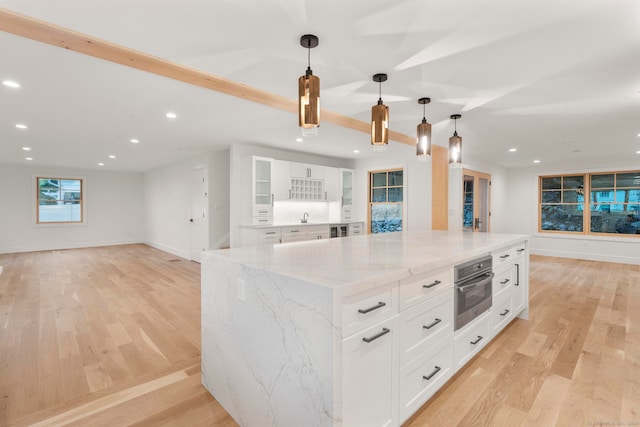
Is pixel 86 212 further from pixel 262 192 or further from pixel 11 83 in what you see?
pixel 11 83

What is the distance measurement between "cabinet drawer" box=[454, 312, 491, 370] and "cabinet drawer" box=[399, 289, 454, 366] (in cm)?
19

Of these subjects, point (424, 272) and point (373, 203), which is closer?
point (424, 272)

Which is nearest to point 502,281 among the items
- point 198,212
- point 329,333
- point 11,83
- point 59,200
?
point 329,333

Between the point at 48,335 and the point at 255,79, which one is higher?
the point at 255,79

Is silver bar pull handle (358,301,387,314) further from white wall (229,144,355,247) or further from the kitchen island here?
white wall (229,144,355,247)

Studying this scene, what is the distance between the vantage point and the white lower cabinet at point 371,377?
1.27m

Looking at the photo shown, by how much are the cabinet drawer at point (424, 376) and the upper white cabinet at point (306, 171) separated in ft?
15.0

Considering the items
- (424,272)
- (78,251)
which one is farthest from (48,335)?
(78,251)

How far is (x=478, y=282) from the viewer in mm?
2260

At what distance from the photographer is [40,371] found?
2.24 metres

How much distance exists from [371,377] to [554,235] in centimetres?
844

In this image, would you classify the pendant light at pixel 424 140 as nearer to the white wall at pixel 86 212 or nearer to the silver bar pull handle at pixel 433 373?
the silver bar pull handle at pixel 433 373

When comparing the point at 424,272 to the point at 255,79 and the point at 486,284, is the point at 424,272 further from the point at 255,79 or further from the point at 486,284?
the point at 255,79

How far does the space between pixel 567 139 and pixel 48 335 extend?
7358 millimetres
